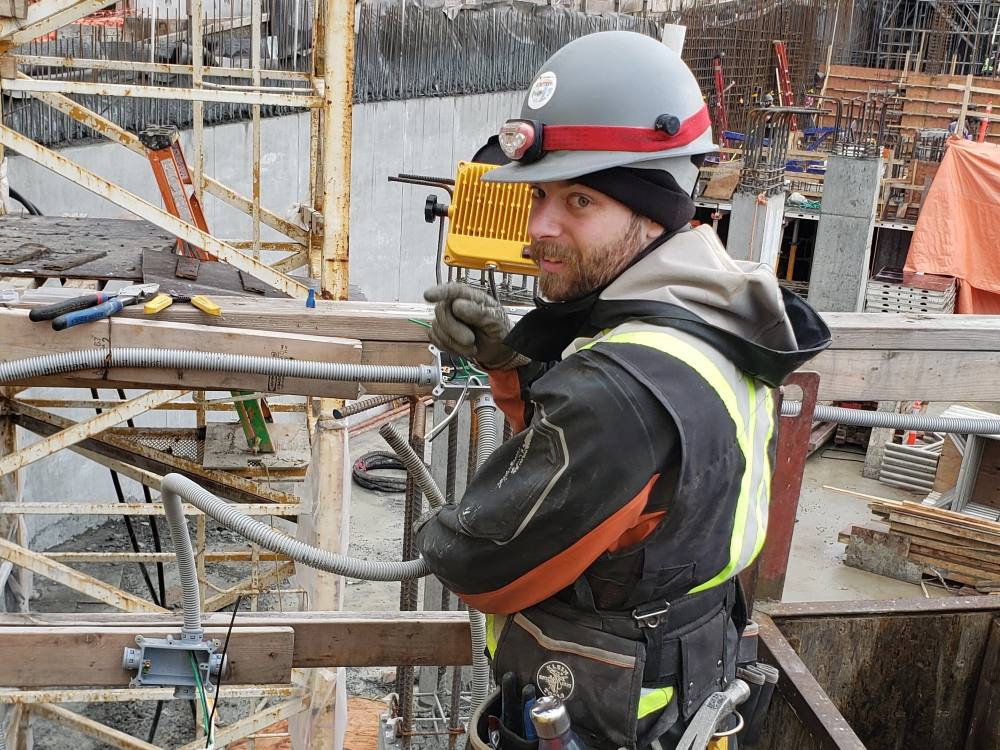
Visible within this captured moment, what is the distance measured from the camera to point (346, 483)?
4.75 metres

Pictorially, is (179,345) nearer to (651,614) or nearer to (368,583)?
(651,614)

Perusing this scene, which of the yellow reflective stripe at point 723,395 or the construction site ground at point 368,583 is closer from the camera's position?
the yellow reflective stripe at point 723,395

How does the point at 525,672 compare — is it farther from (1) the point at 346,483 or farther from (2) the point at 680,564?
(1) the point at 346,483

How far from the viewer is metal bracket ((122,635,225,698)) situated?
7.87 ft

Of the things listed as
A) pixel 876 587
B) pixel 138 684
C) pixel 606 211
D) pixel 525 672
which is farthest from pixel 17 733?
pixel 876 587

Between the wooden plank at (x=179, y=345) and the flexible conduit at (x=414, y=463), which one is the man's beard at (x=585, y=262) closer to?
the flexible conduit at (x=414, y=463)

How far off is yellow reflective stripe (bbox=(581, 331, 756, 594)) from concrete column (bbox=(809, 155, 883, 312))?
605 inches

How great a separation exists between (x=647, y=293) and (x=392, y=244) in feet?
38.4

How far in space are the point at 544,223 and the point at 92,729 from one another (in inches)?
184

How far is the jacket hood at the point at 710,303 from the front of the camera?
72.2 inches

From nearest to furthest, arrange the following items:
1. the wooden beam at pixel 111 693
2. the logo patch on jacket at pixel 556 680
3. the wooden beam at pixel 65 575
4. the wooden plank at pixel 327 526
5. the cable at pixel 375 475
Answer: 1. the logo patch on jacket at pixel 556 680
2. the wooden beam at pixel 111 693
3. the wooden plank at pixel 327 526
4. the wooden beam at pixel 65 575
5. the cable at pixel 375 475

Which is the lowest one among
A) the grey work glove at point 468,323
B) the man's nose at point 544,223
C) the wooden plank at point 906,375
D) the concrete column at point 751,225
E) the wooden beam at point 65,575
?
the wooden beam at point 65,575

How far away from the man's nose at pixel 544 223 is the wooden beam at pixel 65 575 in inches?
140

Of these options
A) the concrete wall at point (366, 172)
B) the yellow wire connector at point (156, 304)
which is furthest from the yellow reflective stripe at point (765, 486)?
the concrete wall at point (366, 172)
